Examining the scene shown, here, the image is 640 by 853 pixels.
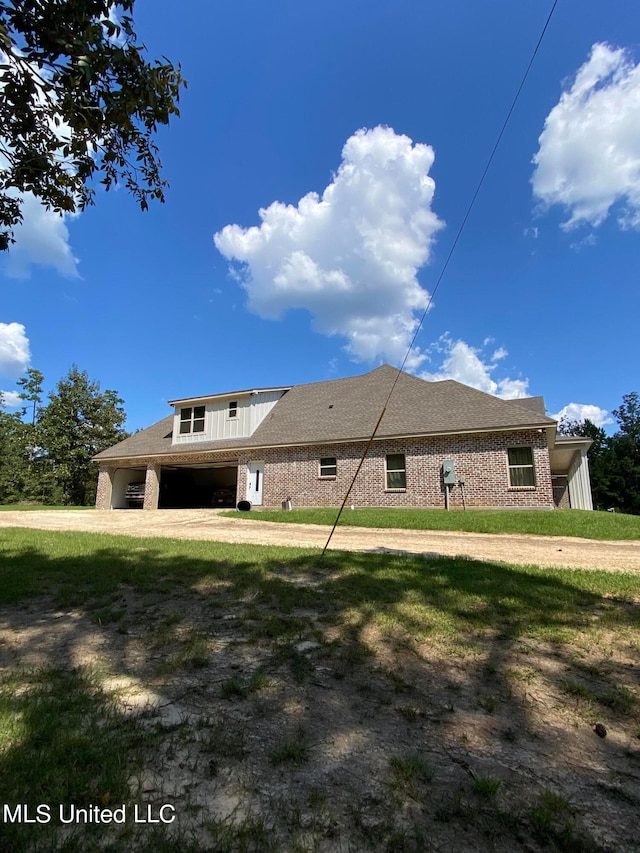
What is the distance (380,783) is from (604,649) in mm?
2415

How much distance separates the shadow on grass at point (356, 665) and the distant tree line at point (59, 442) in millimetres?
33425

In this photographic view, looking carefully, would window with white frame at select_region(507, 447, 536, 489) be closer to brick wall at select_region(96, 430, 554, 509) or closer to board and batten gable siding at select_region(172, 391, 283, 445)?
brick wall at select_region(96, 430, 554, 509)

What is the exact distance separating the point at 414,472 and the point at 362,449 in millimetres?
2126

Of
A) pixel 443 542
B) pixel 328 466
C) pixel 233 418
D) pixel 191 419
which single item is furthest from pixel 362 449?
pixel 191 419

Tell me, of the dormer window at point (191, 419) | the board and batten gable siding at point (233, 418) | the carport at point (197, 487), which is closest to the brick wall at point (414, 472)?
the board and batten gable siding at point (233, 418)

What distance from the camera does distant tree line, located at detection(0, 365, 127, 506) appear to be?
3459 centimetres

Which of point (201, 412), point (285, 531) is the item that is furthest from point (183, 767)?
point (201, 412)

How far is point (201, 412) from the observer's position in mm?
22031

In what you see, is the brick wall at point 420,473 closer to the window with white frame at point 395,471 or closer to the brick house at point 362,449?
the brick house at point 362,449

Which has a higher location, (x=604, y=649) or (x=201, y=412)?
(x=201, y=412)

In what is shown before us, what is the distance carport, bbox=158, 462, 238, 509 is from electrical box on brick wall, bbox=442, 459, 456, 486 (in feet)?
42.3

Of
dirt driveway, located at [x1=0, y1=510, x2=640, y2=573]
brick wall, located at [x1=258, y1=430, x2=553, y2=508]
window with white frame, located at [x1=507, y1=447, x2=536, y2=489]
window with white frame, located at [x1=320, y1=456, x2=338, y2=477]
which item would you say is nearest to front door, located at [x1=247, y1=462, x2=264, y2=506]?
brick wall, located at [x1=258, y1=430, x2=553, y2=508]

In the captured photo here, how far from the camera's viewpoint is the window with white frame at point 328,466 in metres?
17.4

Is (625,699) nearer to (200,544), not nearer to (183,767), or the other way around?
(183,767)
